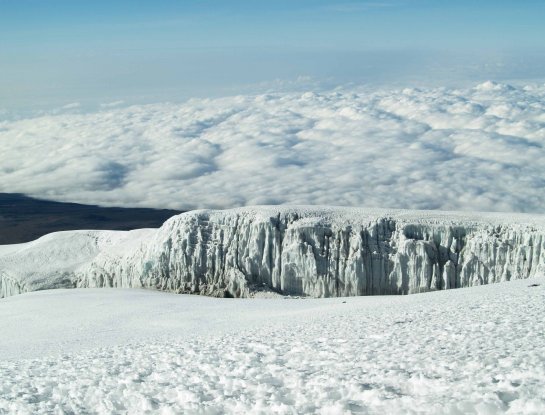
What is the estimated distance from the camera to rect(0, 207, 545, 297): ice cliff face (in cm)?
3397

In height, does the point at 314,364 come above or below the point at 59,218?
below

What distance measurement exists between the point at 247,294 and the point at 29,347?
18.5 metres

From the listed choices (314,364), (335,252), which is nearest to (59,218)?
(335,252)

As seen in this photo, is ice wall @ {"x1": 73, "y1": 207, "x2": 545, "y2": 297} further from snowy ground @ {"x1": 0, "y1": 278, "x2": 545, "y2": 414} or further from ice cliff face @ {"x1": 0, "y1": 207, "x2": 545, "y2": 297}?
snowy ground @ {"x1": 0, "y1": 278, "x2": 545, "y2": 414}

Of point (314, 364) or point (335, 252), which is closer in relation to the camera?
point (314, 364)

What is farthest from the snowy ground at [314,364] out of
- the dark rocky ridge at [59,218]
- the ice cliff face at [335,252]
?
the dark rocky ridge at [59,218]

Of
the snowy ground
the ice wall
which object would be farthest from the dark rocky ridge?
the snowy ground

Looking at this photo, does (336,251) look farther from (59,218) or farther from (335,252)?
(59,218)

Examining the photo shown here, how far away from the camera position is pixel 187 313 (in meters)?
26.3

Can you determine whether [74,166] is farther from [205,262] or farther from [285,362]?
[285,362]

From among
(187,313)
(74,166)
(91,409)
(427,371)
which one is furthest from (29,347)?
(74,166)

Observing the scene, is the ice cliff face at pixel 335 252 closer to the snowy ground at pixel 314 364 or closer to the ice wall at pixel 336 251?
the ice wall at pixel 336 251

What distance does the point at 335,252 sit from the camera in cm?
3606

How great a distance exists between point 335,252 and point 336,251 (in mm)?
93
